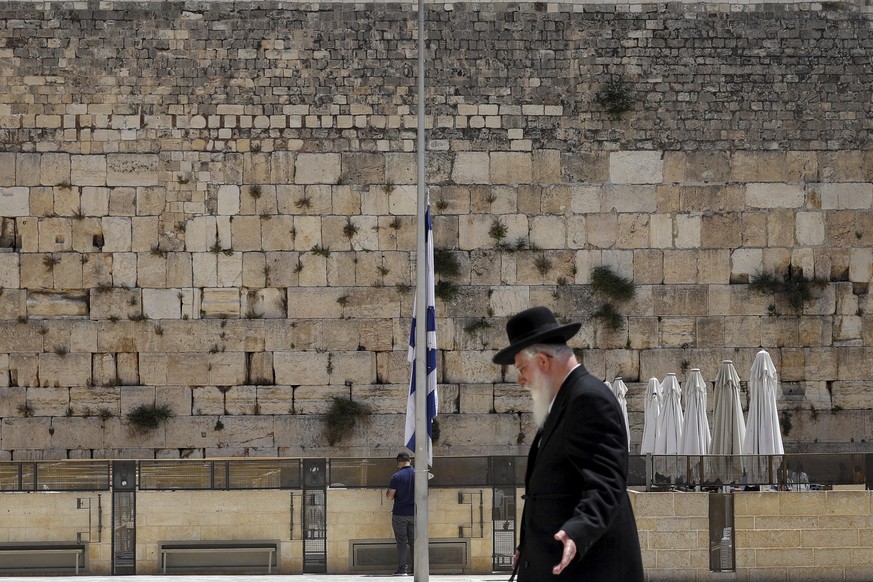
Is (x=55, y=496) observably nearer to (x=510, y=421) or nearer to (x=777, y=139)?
(x=510, y=421)

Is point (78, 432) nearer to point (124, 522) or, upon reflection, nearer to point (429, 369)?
point (124, 522)

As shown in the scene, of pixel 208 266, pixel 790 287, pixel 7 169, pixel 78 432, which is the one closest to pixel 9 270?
pixel 7 169

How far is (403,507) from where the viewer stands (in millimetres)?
11727

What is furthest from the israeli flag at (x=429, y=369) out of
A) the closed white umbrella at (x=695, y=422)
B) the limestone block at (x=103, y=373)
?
the limestone block at (x=103, y=373)

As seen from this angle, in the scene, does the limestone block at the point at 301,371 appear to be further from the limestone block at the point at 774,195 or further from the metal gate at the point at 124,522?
the limestone block at the point at 774,195

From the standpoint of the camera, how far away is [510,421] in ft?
51.3

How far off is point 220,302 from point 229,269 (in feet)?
1.36

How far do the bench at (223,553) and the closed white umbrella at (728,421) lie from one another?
14.9ft

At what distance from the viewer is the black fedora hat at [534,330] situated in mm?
4570

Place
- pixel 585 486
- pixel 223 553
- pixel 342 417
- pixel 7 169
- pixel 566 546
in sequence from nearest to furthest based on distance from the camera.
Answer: pixel 566 546 < pixel 585 486 < pixel 223 553 < pixel 342 417 < pixel 7 169

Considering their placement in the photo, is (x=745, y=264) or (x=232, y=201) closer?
(x=232, y=201)

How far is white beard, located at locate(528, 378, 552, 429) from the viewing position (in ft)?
15.2

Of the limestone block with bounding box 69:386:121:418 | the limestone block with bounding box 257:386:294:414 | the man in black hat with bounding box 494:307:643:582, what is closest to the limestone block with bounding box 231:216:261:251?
the limestone block with bounding box 257:386:294:414

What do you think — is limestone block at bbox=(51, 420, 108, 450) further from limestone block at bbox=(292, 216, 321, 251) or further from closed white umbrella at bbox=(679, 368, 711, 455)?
closed white umbrella at bbox=(679, 368, 711, 455)
